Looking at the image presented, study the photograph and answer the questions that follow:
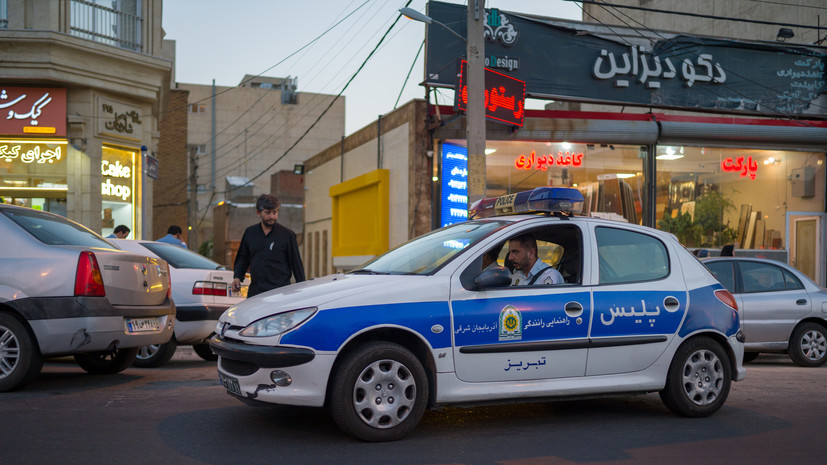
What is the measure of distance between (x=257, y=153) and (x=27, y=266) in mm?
52997

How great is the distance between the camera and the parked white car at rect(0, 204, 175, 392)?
6527mm

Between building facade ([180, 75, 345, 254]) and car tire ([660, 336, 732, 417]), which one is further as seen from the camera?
building facade ([180, 75, 345, 254])

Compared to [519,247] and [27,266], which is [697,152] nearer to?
[519,247]

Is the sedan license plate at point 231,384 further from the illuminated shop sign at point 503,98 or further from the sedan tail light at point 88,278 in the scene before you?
the illuminated shop sign at point 503,98

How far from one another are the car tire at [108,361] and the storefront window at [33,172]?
30.8 ft

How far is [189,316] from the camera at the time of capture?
28.7ft

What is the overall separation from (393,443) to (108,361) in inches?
161

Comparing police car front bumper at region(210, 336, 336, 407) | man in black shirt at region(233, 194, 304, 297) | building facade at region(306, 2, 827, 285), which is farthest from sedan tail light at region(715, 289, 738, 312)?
building facade at region(306, 2, 827, 285)

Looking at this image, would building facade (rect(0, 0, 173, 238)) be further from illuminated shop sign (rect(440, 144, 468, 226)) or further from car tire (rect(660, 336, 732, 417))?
car tire (rect(660, 336, 732, 417))

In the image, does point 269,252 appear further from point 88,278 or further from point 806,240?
point 806,240

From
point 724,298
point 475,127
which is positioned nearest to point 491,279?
point 724,298

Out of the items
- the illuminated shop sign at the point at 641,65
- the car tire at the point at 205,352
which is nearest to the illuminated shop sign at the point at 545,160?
the illuminated shop sign at the point at 641,65

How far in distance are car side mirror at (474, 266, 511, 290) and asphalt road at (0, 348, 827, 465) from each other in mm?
1002

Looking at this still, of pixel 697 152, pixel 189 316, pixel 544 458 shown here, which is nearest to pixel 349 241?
pixel 697 152
